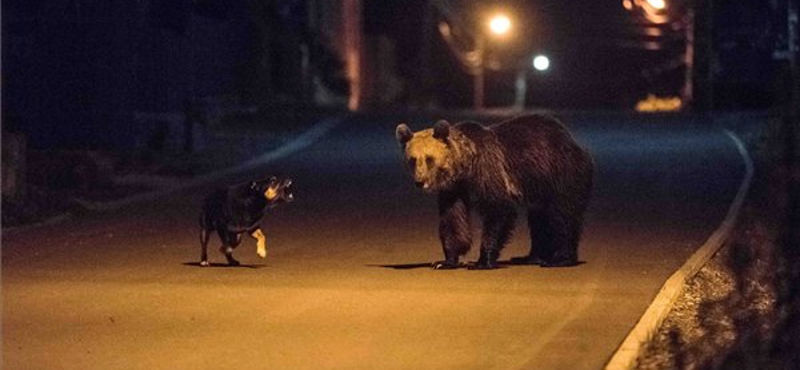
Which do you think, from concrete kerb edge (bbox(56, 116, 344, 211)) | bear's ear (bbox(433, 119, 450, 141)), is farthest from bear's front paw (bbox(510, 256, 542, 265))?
concrete kerb edge (bbox(56, 116, 344, 211))

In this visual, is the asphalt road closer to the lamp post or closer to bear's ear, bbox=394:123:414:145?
bear's ear, bbox=394:123:414:145

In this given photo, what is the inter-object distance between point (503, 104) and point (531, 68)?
1.47m

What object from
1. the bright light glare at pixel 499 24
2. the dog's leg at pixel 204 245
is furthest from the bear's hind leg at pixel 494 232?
the bright light glare at pixel 499 24

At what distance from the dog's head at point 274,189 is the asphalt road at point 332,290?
0.68 m

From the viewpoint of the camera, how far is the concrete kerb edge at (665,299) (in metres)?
11.5

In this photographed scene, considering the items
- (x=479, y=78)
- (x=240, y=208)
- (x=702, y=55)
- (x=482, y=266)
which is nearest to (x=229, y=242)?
(x=240, y=208)

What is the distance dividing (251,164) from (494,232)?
50.6 ft

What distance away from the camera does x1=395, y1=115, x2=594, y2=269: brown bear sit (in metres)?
15.7

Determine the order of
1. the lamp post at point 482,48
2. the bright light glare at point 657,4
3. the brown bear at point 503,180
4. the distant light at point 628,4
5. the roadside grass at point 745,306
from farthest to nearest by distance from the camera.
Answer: the lamp post at point 482,48, the distant light at point 628,4, the bright light glare at point 657,4, the brown bear at point 503,180, the roadside grass at point 745,306

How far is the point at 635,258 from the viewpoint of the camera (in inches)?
685

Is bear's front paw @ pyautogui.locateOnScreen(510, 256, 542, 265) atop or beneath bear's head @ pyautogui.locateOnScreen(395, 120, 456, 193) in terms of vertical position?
beneath

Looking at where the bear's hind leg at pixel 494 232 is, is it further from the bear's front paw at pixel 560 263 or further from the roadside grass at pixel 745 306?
the roadside grass at pixel 745 306

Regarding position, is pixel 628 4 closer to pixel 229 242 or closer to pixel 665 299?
pixel 229 242

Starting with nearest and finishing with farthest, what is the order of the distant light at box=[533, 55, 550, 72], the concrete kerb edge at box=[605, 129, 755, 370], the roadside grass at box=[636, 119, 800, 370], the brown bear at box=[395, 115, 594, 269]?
the concrete kerb edge at box=[605, 129, 755, 370] → the roadside grass at box=[636, 119, 800, 370] → the brown bear at box=[395, 115, 594, 269] → the distant light at box=[533, 55, 550, 72]
